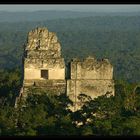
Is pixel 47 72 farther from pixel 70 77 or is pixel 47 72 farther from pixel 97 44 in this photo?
pixel 97 44

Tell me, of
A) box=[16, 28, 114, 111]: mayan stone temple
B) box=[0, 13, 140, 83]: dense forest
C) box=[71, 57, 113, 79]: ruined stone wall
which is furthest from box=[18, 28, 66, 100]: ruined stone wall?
box=[0, 13, 140, 83]: dense forest

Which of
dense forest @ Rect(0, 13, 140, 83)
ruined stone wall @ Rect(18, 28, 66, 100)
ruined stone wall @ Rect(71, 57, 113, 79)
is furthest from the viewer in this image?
dense forest @ Rect(0, 13, 140, 83)

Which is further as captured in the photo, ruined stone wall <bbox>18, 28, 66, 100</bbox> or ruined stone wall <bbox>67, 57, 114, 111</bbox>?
ruined stone wall <bbox>18, 28, 66, 100</bbox>

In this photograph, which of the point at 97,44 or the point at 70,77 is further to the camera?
the point at 97,44

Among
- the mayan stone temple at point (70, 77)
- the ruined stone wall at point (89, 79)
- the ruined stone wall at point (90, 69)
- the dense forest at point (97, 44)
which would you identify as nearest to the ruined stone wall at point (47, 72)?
the mayan stone temple at point (70, 77)

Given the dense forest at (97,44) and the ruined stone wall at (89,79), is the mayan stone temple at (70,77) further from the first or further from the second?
the dense forest at (97,44)

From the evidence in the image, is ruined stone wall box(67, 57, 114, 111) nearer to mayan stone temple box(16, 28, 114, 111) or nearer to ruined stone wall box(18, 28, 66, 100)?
mayan stone temple box(16, 28, 114, 111)

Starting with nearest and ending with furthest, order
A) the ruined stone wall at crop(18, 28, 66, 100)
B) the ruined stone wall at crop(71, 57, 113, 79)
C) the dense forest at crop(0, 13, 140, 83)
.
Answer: the ruined stone wall at crop(71, 57, 113, 79)
the ruined stone wall at crop(18, 28, 66, 100)
the dense forest at crop(0, 13, 140, 83)

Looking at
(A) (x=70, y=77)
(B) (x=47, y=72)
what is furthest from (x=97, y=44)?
(A) (x=70, y=77)

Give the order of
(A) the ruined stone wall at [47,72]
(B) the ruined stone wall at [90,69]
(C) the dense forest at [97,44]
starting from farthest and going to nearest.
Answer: (C) the dense forest at [97,44], (A) the ruined stone wall at [47,72], (B) the ruined stone wall at [90,69]
